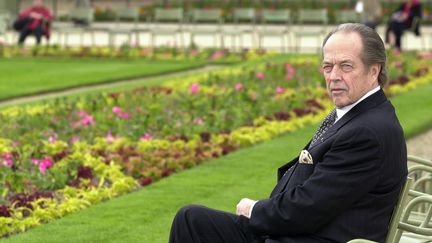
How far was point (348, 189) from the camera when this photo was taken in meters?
4.91

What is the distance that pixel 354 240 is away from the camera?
187 inches

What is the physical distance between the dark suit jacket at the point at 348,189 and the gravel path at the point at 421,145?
6.75 metres

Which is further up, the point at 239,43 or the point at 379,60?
the point at 379,60

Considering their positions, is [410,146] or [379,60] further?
[410,146]

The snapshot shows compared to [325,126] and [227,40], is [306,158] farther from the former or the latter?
[227,40]

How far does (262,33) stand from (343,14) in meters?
2.93

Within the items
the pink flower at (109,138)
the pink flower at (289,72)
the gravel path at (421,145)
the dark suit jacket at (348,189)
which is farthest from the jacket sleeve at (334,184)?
the pink flower at (289,72)

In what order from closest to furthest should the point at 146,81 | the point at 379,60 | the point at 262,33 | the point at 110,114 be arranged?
the point at 379,60, the point at 110,114, the point at 146,81, the point at 262,33

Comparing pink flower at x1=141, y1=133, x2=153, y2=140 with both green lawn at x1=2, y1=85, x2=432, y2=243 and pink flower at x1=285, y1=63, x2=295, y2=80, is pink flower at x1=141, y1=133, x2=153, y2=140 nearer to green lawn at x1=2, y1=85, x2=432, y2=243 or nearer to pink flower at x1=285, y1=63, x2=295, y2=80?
green lawn at x1=2, y1=85, x2=432, y2=243

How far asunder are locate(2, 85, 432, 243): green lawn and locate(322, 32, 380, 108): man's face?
112 inches

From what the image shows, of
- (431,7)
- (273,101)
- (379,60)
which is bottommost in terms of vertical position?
(431,7)

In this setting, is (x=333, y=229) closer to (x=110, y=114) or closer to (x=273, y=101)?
(x=110, y=114)

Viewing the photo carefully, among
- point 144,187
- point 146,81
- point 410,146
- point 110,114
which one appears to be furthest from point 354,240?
point 146,81

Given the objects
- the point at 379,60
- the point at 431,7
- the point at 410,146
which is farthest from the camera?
the point at 431,7
